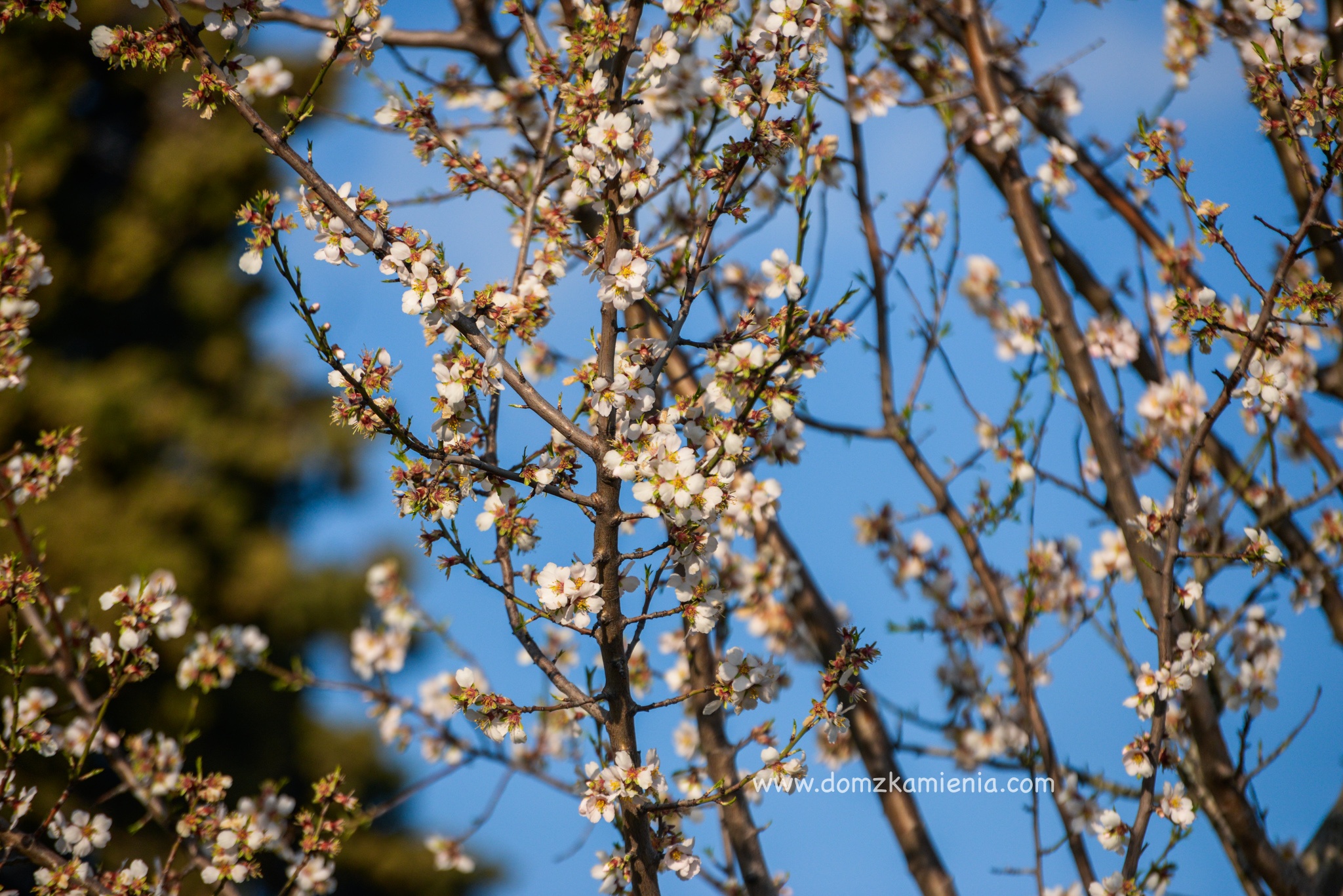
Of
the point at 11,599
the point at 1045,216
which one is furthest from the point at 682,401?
the point at 1045,216

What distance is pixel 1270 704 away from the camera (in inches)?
119

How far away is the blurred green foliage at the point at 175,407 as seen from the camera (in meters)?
8.23

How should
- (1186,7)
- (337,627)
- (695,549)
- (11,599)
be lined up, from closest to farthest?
(695,549) < (11,599) < (1186,7) < (337,627)

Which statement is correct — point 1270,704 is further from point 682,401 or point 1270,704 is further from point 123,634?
point 123,634

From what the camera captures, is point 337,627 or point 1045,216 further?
point 337,627

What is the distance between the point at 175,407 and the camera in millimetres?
9172

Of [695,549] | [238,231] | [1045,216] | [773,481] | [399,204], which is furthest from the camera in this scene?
[238,231]

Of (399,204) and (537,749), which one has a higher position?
(399,204)

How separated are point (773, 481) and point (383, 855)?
8961 millimetres

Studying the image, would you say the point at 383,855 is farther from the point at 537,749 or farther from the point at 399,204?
the point at 399,204

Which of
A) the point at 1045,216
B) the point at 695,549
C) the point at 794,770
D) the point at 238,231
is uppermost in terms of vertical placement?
the point at 238,231

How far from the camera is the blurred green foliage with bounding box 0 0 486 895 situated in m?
8.23

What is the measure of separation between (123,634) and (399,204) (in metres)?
1.39

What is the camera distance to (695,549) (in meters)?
1.58
